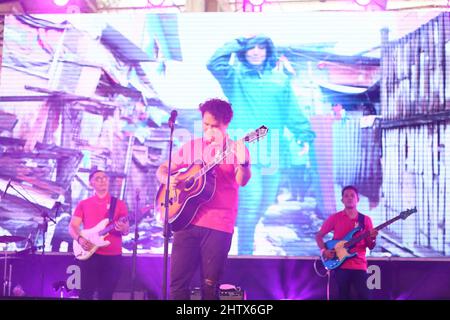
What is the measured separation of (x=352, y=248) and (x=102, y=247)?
241 centimetres

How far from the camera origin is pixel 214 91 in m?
6.12

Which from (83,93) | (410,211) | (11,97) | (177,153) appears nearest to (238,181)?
(177,153)

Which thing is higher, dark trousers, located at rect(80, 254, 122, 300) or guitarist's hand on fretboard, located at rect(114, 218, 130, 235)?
guitarist's hand on fretboard, located at rect(114, 218, 130, 235)

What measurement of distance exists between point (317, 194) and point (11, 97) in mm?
3424

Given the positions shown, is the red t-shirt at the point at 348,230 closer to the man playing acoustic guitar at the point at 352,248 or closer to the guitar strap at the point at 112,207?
the man playing acoustic guitar at the point at 352,248

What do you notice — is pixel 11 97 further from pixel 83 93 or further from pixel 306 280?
pixel 306 280

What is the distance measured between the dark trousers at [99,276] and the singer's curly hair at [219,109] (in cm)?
172

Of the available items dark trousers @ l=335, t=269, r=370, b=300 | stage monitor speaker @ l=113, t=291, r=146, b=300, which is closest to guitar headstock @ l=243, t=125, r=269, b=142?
dark trousers @ l=335, t=269, r=370, b=300

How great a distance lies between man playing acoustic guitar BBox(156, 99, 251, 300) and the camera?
4555 mm

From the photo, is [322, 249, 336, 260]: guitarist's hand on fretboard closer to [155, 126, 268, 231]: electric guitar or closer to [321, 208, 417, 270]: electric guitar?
[321, 208, 417, 270]: electric guitar

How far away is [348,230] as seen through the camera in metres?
5.50

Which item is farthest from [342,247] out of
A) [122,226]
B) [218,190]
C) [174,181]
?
[122,226]

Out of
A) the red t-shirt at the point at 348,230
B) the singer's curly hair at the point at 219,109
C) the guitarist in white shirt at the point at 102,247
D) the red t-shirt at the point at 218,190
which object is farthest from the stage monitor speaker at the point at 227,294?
the singer's curly hair at the point at 219,109

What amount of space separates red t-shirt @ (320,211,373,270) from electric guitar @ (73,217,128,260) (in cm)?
202
